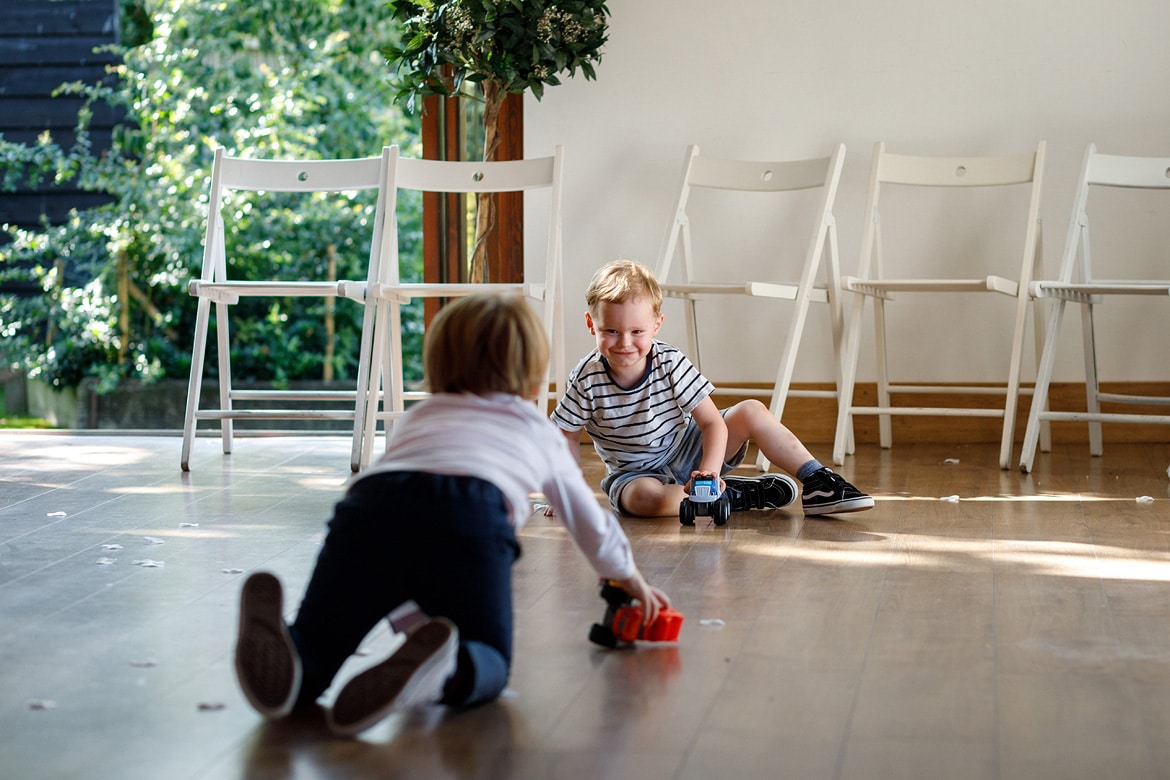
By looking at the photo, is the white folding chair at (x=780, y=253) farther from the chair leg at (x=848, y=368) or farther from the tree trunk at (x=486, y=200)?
the tree trunk at (x=486, y=200)

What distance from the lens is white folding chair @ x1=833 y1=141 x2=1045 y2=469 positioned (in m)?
3.37

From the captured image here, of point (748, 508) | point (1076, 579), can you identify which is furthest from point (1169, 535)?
point (748, 508)

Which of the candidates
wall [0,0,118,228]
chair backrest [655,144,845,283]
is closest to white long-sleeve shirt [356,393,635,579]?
chair backrest [655,144,845,283]

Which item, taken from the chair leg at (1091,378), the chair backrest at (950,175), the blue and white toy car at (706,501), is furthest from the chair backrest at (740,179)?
the blue and white toy car at (706,501)

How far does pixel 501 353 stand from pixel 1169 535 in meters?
1.39

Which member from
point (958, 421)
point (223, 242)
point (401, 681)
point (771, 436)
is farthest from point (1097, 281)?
point (401, 681)

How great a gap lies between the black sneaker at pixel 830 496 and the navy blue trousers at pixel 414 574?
1.20 m

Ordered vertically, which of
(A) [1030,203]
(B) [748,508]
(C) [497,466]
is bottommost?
(B) [748,508]

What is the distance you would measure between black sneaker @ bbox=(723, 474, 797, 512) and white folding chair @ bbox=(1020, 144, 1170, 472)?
0.86 meters

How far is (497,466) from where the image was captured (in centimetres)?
130

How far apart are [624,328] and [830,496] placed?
511 mm

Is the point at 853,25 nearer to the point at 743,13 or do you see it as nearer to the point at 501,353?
the point at 743,13

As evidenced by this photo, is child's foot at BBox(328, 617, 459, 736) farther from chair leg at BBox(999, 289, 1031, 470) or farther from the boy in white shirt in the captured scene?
chair leg at BBox(999, 289, 1031, 470)

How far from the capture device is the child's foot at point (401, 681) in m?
1.12
